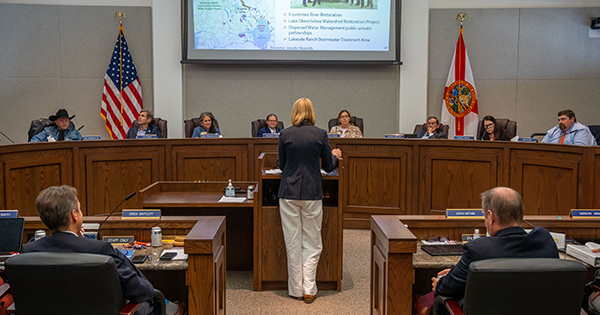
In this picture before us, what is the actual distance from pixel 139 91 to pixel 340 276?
17.0 feet

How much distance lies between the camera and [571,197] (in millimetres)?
4328

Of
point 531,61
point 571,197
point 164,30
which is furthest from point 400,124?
point 164,30

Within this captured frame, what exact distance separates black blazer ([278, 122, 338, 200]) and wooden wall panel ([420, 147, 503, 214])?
2340 millimetres

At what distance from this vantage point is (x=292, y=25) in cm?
718

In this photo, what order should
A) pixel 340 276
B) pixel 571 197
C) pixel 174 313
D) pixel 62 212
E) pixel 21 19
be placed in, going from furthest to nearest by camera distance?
pixel 21 19 → pixel 571 197 → pixel 340 276 → pixel 174 313 → pixel 62 212

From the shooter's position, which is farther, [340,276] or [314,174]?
[340,276]

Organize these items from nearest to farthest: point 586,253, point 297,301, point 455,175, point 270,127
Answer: point 586,253, point 297,301, point 455,175, point 270,127

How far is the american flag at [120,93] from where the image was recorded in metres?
7.25

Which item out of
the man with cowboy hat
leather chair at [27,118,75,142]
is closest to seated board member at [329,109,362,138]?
the man with cowboy hat

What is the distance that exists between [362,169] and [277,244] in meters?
2.04

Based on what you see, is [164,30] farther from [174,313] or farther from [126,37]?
[174,313]

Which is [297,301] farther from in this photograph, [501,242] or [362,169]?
[362,169]

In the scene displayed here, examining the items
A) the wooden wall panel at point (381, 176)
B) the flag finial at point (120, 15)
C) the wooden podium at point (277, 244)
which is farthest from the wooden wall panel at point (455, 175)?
the flag finial at point (120, 15)

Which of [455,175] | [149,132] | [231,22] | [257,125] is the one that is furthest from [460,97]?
[149,132]
